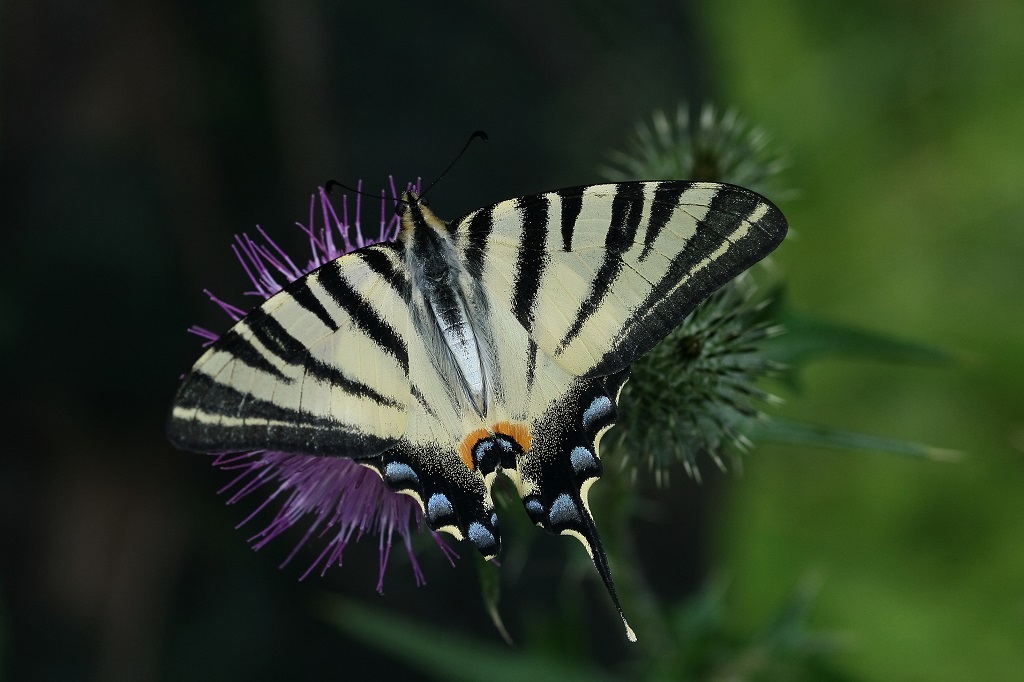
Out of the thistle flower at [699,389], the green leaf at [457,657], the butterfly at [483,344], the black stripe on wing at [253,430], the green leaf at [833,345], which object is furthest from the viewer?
the green leaf at [457,657]

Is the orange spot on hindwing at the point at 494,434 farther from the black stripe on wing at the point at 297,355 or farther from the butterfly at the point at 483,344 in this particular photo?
the black stripe on wing at the point at 297,355

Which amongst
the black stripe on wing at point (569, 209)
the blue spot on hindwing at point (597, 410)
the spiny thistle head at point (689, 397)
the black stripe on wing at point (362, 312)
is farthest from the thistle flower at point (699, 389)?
the black stripe on wing at point (362, 312)

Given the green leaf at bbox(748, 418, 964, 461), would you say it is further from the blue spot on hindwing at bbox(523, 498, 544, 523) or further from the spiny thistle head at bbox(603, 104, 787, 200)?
the spiny thistle head at bbox(603, 104, 787, 200)

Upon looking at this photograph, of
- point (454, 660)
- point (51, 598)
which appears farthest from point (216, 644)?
point (454, 660)

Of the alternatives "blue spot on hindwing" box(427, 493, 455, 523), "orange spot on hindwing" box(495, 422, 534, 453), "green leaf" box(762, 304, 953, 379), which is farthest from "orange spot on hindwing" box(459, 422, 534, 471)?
"green leaf" box(762, 304, 953, 379)

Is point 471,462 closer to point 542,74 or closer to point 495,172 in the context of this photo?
point 495,172

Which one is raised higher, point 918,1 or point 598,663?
point 918,1

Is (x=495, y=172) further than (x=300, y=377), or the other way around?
(x=495, y=172)
